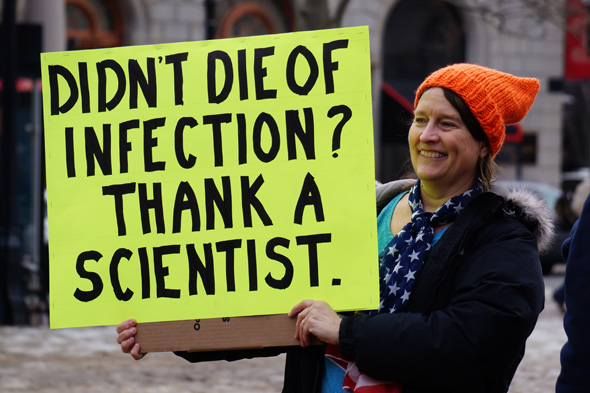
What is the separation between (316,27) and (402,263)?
37.0 feet

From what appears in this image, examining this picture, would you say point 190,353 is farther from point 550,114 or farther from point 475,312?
point 550,114

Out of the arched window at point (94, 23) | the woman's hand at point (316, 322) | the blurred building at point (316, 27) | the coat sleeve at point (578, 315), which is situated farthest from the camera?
the arched window at point (94, 23)

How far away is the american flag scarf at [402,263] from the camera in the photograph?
2646 millimetres

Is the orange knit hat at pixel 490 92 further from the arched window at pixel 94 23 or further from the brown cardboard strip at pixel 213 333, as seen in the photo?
the arched window at pixel 94 23

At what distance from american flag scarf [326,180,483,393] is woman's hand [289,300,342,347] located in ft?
0.35

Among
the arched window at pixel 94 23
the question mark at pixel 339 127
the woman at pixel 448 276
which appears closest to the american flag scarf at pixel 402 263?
the woman at pixel 448 276

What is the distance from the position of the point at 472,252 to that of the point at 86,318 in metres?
1.07

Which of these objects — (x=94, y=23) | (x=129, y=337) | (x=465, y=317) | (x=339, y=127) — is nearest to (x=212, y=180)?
(x=339, y=127)

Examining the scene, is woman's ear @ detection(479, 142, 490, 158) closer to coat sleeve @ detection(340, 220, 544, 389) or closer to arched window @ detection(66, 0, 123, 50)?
coat sleeve @ detection(340, 220, 544, 389)

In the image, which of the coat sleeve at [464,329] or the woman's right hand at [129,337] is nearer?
the coat sleeve at [464,329]

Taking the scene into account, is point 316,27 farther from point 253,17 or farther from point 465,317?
point 465,317

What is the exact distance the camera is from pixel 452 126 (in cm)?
278

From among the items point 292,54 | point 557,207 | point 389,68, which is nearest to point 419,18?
point 389,68

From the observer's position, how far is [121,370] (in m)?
7.93
